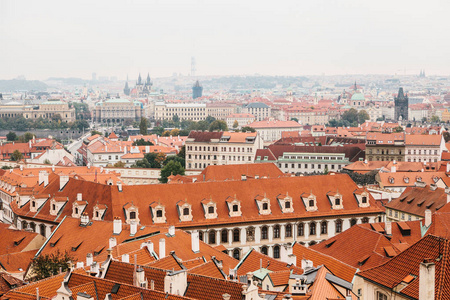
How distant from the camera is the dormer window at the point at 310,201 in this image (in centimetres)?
6009

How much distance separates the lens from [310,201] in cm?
6028

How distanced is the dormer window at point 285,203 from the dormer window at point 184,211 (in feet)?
24.0

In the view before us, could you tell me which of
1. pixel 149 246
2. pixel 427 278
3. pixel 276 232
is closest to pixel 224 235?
pixel 276 232

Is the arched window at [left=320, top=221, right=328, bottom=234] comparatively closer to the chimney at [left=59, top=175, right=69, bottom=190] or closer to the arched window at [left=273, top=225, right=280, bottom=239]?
the arched window at [left=273, top=225, right=280, bottom=239]

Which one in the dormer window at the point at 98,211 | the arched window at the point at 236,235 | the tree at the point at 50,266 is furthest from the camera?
the arched window at the point at 236,235

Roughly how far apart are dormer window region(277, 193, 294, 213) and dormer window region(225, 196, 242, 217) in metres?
3.48

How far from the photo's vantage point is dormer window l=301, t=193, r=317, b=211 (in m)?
60.1

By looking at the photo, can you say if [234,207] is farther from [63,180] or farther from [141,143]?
[141,143]

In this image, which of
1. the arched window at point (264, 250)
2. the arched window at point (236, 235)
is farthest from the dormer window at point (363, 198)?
the arched window at point (236, 235)

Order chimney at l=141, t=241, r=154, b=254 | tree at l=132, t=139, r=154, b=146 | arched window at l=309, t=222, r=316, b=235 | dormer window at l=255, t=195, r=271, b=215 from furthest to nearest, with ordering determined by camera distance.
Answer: tree at l=132, t=139, r=154, b=146 < arched window at l=309, t=222, r=316, b=235 < dormer window at l=255, t=195, r=271, b=215 < chimney at l=141, t=241, r=154, b=254

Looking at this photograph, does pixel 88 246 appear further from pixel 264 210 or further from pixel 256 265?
pixel 264 210

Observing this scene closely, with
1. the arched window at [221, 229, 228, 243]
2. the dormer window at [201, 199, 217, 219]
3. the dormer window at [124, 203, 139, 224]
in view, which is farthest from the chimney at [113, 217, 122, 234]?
the arched window at [221, 229, 228, 243]

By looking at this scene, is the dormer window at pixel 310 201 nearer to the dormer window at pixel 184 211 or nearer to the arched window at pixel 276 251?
the arched window at pixel 276 251

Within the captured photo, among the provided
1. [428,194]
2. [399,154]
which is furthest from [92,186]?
[399,154]
